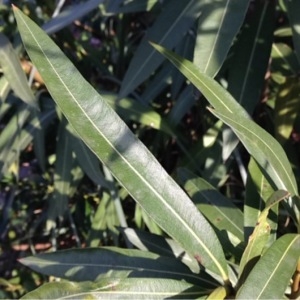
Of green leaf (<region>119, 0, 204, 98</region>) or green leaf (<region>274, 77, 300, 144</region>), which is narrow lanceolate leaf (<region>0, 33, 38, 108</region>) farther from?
green leaf (<region>274, 77, 300, 144</region>)

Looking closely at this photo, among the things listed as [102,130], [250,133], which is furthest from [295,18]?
[102,130]

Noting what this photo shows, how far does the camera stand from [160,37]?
1.14 metres

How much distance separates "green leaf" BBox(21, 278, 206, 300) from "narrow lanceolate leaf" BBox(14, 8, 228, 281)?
0.09 metres

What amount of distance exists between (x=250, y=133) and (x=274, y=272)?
0.52 ft

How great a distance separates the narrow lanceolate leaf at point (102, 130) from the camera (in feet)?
2.29

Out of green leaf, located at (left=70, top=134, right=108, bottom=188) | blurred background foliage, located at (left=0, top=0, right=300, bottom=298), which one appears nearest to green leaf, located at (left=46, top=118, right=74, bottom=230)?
blurred background foliage, located at (left=0, top=0, right=300, bottom=298)

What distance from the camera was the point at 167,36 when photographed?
114 cm

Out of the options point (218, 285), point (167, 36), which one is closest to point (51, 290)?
point (218, 285)

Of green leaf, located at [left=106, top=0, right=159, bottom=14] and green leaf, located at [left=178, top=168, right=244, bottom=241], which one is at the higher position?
green leaf, located at [left=106, top=0, right=159, bottom=14]

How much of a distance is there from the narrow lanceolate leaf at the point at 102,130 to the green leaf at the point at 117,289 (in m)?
0.09

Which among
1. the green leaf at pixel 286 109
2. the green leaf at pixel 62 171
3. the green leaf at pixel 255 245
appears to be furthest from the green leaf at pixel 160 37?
the green leaf at pixel 255 245

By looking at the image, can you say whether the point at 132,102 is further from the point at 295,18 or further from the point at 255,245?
the point at 255,245

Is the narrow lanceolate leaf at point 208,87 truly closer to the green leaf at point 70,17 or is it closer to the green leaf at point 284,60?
the green leaf at point 70,17

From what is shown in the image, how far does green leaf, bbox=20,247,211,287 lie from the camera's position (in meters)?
0.88
